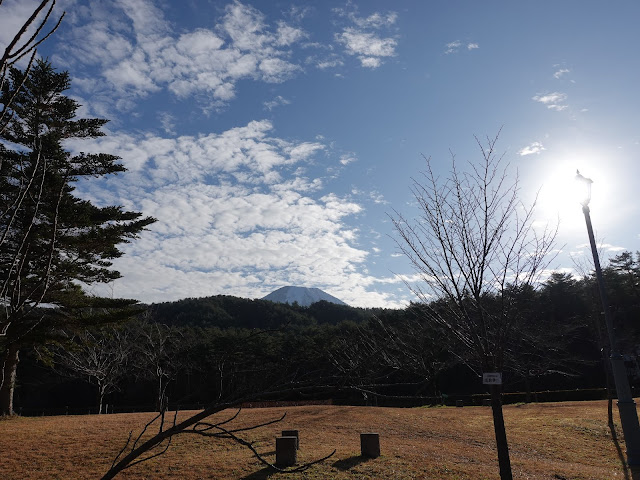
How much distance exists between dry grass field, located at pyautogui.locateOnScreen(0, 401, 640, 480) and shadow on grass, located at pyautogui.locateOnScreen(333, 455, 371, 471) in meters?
0.03

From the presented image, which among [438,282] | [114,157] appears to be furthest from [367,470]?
[114,157]

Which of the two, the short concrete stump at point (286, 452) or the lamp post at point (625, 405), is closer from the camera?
the lamp post at point (625, 405)

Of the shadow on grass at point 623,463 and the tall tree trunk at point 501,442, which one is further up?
the tall tree trunk at point 501,442

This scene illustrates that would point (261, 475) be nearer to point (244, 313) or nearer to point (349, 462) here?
point (349, 462)

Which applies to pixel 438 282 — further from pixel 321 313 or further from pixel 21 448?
pixel 321 313

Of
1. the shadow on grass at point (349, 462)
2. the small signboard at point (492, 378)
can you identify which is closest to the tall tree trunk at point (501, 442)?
the small signboard at point (492, 378)

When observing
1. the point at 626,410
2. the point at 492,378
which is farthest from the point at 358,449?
the point at 626,410

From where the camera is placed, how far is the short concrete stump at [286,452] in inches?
418

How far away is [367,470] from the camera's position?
10.4 m

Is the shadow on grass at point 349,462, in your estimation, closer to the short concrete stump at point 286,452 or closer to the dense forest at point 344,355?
the short concrete stump at point 286,452

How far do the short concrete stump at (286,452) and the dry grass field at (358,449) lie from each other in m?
0.47

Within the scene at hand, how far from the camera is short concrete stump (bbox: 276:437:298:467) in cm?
1062

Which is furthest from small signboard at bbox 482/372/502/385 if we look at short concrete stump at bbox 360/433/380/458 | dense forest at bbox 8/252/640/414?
dense forest at bbox 8/252/640/414

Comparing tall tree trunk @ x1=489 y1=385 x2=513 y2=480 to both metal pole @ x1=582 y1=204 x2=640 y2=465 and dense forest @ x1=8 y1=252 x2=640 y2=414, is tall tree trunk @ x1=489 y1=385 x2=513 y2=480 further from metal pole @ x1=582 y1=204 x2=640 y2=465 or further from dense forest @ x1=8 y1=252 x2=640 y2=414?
dense forest @ x1=8 y1=252 x2=640 y2=414
